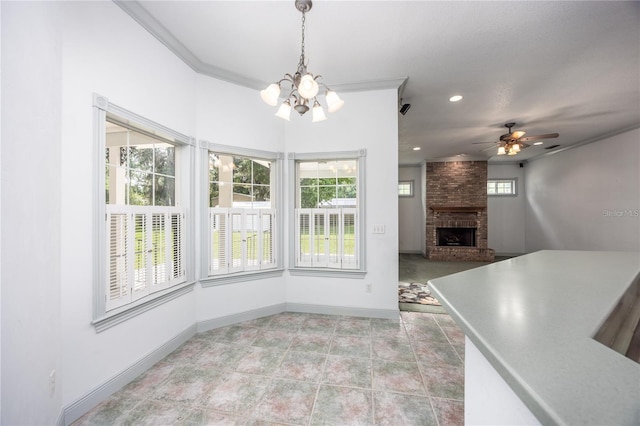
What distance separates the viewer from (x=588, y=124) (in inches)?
167

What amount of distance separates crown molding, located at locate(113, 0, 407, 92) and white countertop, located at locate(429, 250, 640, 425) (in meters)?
2.50

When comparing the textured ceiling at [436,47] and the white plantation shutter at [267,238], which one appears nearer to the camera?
the textured ceiling at [436,47]

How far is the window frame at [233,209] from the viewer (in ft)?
8.57

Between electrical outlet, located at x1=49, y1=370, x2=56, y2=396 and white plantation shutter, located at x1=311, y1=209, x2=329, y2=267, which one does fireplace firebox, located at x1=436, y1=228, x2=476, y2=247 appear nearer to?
white plantation shutter, located at x1=311, y1=209, x2=329, y2=267

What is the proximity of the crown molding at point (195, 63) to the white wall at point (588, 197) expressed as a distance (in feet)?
16.3

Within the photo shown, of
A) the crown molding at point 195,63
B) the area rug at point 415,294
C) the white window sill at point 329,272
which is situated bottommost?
the area rug at point 415,294

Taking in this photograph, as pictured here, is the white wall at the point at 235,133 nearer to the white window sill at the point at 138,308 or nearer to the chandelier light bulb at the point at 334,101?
the white window sill at the point at 138,308

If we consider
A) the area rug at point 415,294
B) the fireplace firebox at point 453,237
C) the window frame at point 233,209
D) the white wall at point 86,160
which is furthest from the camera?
the fireplace firebox at point 453,237

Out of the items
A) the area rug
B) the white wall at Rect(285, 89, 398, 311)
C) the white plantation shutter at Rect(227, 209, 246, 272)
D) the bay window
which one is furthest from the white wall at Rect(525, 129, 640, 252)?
the white plantation shutter at Rect(227, 209, 246, 272)

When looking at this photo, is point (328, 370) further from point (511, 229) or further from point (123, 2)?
point (511, 229)

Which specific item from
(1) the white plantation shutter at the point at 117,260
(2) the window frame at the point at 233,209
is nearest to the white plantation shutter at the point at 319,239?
(2) the window frame at the point at 233,209

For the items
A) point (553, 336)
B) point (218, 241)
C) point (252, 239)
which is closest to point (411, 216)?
point (252, 239)

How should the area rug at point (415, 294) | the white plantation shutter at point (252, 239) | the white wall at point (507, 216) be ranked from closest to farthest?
the white plantation shutter at point (252, 239)
the area rug at point (415, 294)
the white wall at point (507, 216)

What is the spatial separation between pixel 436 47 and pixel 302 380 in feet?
10.5
